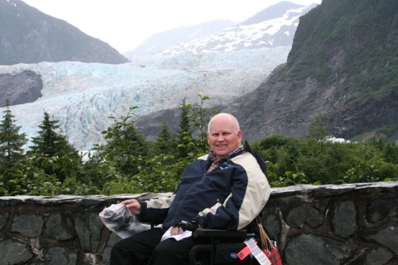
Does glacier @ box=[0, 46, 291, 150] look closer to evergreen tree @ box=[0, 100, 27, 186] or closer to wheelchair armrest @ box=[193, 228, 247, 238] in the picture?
evergreen tree @ box=[0, 100, 27, 186]

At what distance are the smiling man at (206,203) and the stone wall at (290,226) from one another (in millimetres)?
566

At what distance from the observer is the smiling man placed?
2291mm

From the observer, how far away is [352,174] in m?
4.91

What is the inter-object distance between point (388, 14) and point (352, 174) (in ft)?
156

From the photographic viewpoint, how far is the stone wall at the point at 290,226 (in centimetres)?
283

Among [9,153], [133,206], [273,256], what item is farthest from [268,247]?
[9,153]

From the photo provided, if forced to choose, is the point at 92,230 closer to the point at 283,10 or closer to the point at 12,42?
the point at 12,42

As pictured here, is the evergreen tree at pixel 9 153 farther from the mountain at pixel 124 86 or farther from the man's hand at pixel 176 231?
the mountain at pixel 124 86

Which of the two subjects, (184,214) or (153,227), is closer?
(184,214)

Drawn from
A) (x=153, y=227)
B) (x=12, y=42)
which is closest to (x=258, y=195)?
(x=153, y=227)

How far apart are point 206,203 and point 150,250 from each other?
1.26 feet

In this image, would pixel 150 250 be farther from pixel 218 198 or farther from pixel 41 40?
pixel 41 40

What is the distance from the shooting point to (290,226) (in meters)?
3.02

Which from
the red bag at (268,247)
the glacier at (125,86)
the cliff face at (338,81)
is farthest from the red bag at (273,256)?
the cliff face at (338,81)
